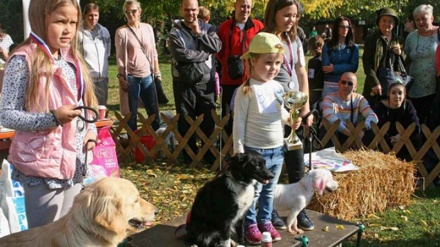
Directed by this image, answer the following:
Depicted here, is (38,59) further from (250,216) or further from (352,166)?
(352,166)

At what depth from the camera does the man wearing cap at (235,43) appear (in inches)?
253

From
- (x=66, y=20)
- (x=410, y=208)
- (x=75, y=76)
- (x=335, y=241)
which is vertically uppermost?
(x=66, y=20)

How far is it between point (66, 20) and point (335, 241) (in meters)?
2.51

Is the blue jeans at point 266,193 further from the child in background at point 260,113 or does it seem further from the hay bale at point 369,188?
the hay bale at point 369,188

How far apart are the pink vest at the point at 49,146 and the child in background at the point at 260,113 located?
4.67 feet

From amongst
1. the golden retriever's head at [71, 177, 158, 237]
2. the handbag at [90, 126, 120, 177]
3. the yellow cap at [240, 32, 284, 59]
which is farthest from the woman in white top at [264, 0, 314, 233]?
the handbag at [90, 126, 120, 177]

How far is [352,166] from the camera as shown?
207 inches

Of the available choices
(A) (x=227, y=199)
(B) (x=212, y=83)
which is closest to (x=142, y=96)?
(B) (x=212, y=83)

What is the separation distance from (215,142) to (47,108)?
4537 mm

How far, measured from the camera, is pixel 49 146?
2.55m

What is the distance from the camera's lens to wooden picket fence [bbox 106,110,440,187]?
6109 millimetres

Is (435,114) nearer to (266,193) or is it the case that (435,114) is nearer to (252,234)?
(266,193)

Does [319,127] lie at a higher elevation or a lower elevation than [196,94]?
lower

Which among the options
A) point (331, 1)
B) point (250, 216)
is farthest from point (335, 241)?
point (331, 1)
